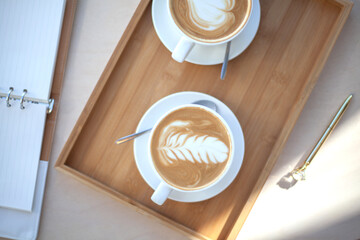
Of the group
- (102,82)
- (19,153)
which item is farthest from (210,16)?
(19,153)

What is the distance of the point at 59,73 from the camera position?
0.86 m

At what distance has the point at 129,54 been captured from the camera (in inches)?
28.7

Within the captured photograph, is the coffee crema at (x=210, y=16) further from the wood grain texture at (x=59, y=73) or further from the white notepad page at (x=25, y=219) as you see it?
the white notepad page at (x=25, y=219)

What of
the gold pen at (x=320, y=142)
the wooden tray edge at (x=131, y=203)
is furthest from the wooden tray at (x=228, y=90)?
the gold pen at (x=320, y=142)

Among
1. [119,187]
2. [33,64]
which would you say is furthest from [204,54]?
[33,64]

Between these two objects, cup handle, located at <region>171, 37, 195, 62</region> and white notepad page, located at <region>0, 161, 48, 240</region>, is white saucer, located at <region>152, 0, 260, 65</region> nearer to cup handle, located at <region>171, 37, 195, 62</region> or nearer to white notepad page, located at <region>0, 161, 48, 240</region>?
cup handle, located at <region>171, 37, 195, 62</region>

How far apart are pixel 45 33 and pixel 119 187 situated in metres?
0.46

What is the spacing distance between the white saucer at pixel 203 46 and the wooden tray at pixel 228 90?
0.10 ft

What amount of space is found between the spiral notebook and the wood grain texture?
0.01m

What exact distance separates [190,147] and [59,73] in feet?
1.46

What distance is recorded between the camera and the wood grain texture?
2.80ft

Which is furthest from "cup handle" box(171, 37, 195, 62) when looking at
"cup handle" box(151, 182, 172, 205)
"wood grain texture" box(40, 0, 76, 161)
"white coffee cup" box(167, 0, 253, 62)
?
"wood grain texture" box(40, 0, 76, 161)

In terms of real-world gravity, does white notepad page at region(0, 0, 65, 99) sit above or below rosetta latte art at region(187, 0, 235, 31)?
below

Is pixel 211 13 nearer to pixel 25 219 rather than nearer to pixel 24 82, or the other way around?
pixel 24 82
